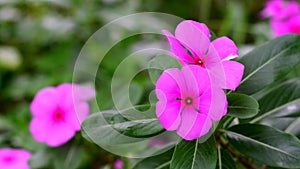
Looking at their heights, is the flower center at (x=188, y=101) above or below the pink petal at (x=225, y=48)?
below

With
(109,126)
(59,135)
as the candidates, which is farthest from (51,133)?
(109,126)

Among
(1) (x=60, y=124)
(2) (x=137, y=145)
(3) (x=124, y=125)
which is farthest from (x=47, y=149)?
(3) (x=124, y=125)

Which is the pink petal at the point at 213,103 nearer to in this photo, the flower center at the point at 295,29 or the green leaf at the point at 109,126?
the green leaf at the point at 109,126

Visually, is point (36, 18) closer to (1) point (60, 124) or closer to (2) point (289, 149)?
(1) point (60, 124)

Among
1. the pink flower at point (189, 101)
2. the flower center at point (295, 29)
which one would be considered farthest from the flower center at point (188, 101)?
the flower center at point (295, 29)

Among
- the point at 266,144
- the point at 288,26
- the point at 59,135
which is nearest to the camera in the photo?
the point at 266,144

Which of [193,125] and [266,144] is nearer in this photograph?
[193,125]

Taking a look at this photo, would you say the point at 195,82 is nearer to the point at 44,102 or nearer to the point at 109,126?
the point at 109,126
